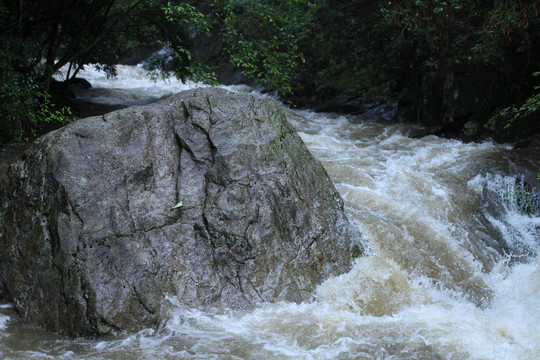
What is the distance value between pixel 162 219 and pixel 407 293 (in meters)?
2.76

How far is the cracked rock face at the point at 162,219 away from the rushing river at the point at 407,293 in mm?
233

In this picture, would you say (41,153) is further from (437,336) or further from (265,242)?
(437,336)

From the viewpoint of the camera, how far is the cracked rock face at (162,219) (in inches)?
150

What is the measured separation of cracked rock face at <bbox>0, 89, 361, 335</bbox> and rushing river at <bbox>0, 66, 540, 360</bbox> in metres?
0.23

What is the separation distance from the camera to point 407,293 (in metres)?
4.51

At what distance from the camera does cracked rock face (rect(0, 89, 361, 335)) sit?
3809 millimetres

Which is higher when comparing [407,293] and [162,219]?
[162,219]

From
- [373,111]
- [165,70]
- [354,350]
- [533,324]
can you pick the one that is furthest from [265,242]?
[373,111]

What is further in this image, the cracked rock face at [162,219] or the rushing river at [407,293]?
the cracked rock face at [162,219]

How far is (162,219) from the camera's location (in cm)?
423

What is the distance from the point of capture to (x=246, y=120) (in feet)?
16.1

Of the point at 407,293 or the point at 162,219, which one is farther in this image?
the point at 407,293

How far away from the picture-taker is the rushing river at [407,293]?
352cm

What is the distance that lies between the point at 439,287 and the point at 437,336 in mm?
1077
